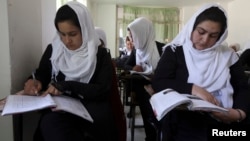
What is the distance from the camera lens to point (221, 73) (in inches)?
50.9

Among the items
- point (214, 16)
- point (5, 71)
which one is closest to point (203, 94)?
point (214, 16)

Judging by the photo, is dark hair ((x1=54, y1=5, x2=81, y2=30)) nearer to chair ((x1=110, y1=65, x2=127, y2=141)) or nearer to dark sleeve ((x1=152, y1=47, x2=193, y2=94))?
chair ((x1=110, y1=65, x2=127, y2=141))

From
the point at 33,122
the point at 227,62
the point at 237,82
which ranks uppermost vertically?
the point at 227,62

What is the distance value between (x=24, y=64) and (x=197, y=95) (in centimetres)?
95

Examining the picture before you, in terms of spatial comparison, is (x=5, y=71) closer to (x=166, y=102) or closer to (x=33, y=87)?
(x=33, y=87)

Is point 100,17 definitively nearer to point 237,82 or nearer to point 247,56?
point 247,56

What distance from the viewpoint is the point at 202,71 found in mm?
1301

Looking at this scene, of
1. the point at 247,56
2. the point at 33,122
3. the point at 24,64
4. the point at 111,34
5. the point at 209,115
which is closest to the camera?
the point at 209,115

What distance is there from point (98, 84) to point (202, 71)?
52 cm

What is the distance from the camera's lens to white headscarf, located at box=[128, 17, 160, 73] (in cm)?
261

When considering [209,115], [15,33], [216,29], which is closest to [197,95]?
[209,115]

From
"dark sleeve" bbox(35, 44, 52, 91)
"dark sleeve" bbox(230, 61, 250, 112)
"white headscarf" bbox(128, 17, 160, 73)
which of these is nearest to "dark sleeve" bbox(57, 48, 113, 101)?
"dark sleeve" bbox(35, 44, 52, 91)

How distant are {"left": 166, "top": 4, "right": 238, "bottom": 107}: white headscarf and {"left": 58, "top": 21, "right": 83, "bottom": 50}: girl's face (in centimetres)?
50

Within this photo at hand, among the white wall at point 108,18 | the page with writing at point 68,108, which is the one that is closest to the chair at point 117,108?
the page with writing at point 68,108
